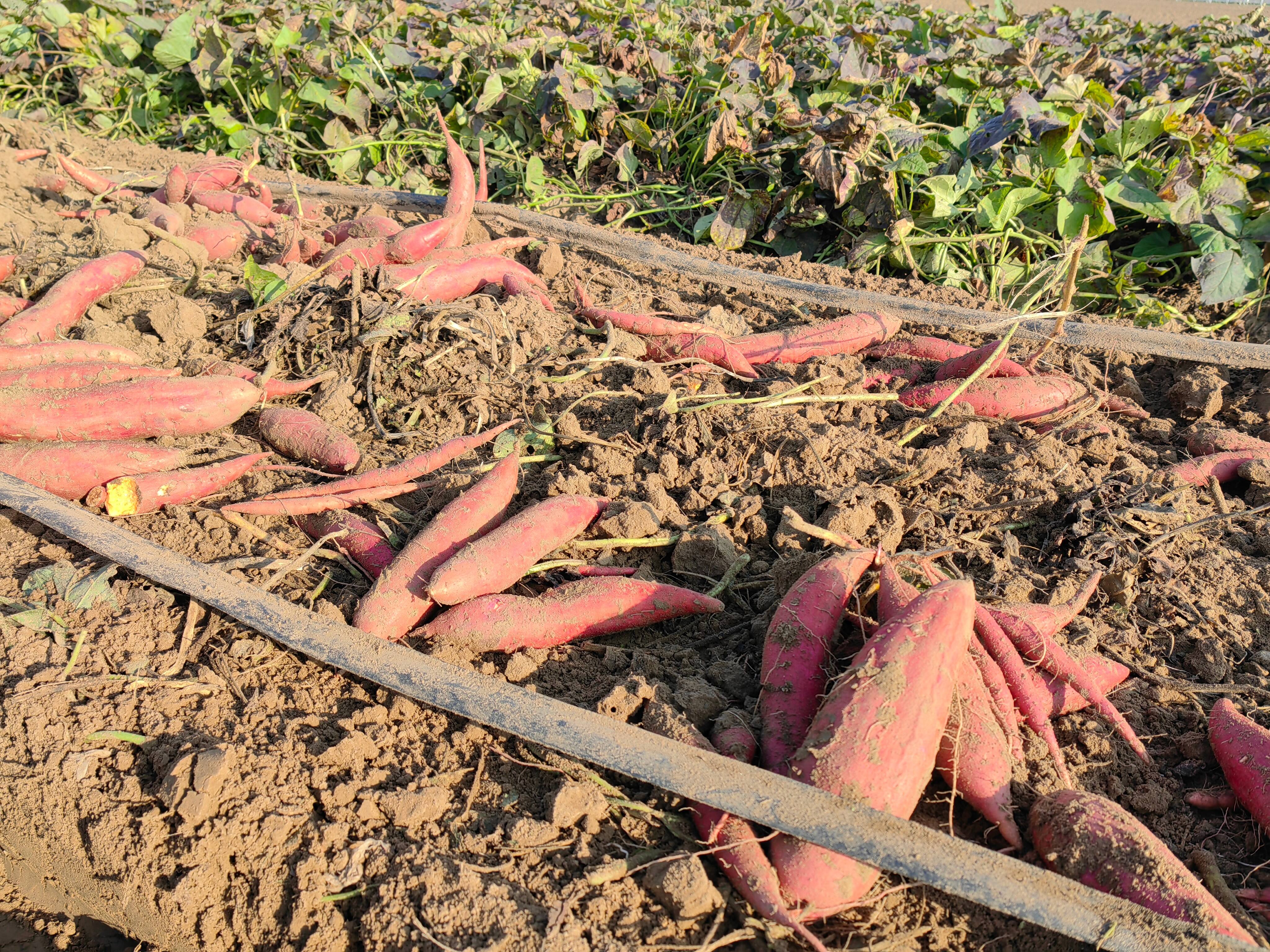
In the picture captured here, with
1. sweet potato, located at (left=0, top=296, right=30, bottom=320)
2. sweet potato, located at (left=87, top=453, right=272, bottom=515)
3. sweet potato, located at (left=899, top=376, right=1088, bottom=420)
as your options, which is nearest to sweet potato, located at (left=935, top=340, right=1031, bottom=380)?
sweet potato, located at (left=899, top=376, right=1088, bottom=420)

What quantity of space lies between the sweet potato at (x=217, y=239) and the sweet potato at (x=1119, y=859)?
3792 mm

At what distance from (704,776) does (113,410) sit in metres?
2.14

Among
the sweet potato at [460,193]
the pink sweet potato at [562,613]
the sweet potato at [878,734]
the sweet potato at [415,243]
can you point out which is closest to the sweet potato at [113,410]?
the sweet potato at [415,243]

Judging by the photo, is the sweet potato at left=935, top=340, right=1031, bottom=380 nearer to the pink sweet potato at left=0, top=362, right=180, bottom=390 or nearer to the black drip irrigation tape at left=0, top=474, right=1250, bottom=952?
the black drip irrigation tape at left=0, top=474, right=1250, bottom=952

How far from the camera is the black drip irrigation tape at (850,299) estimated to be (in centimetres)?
301

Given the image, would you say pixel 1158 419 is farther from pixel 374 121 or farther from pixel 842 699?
pixel 374 121

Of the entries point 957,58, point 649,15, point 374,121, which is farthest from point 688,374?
point 649,15

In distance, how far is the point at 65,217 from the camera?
4074 millimetres

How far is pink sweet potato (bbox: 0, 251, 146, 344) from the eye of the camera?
A: 283 centimetres

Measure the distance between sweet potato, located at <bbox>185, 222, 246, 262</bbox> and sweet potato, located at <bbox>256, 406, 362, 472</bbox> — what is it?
1439mm

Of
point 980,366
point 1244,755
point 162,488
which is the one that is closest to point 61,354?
point 162,488

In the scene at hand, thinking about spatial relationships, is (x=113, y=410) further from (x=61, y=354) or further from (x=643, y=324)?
(x=643, y=324)

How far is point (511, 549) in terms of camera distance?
6.66ft

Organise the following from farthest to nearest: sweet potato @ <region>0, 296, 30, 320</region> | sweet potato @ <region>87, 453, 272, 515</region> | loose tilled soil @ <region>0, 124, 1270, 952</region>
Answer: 1. sweet potato @ <region>0, 296, 30, 320</region>
2. sweet potato @ <region>87, 453, 272, 515</region>
3. loose tilled soil @ <region>0, 124, 1270, 952</region>
